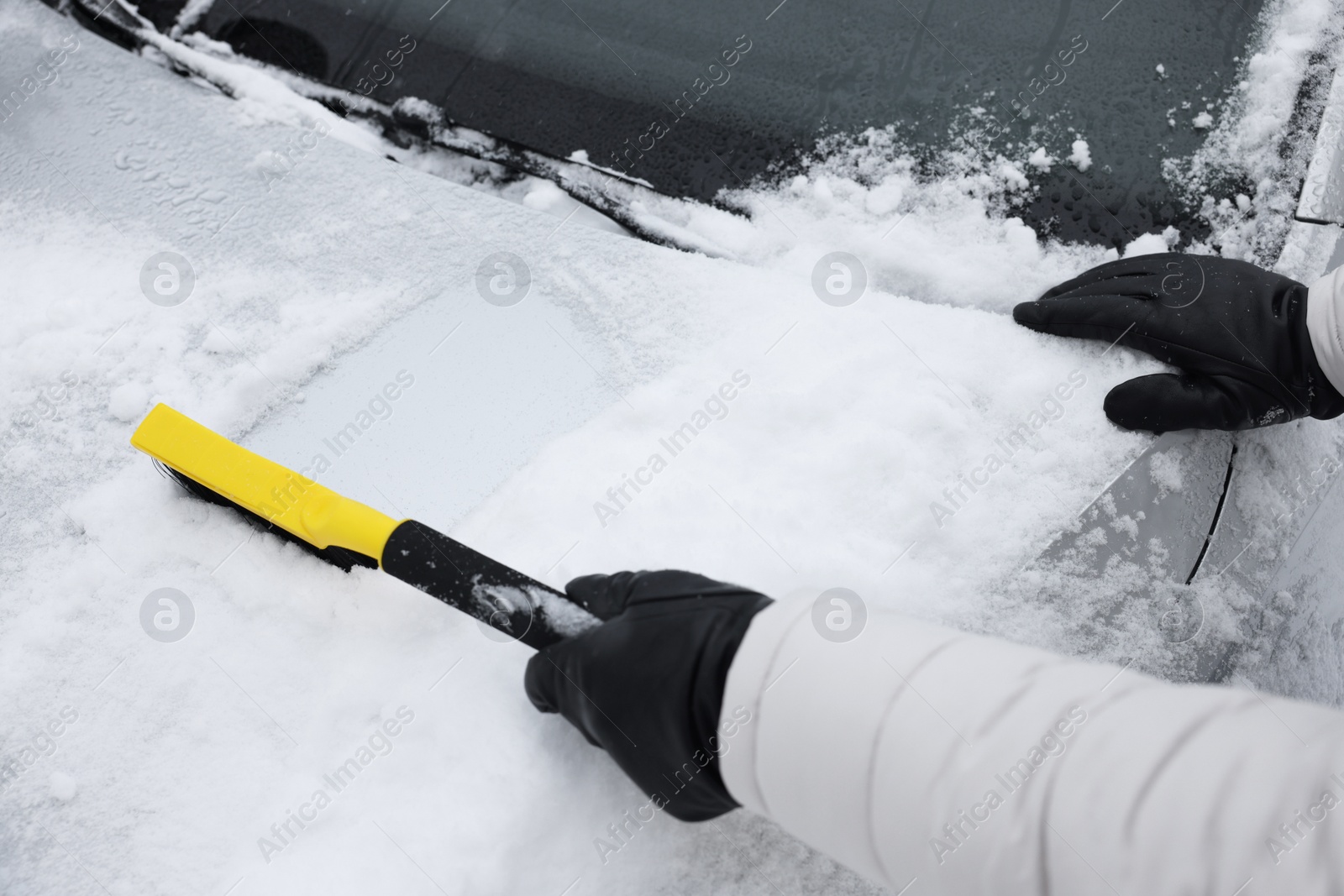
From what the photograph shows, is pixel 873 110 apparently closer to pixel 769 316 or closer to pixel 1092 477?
pixel 769 316

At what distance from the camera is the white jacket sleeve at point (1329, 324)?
1105mm

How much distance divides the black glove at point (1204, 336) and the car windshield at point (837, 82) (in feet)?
0.41

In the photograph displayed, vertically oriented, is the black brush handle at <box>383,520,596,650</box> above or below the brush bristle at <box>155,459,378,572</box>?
above

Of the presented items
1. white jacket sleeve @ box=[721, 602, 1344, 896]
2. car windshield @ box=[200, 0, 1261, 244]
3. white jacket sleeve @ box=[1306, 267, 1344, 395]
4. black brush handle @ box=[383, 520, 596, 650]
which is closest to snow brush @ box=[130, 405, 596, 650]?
black brush handle @ box=[383, 520, 596, 650]

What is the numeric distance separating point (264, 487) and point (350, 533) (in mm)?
154

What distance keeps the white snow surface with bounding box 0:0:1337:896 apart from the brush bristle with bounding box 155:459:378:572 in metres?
0.02

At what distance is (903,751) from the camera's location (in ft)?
2.26

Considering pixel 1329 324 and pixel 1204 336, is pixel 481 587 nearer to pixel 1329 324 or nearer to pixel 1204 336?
pixel 1204 336

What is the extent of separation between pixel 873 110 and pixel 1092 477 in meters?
0.71

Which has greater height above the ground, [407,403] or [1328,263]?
[1328,263]

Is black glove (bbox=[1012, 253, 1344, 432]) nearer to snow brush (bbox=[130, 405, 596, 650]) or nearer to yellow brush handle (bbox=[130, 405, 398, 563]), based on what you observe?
snow brush (bbox=[130, 405, 596, 650])

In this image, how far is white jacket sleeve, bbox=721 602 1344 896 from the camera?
0.56 meters

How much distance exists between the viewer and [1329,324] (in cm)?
Answer: 112

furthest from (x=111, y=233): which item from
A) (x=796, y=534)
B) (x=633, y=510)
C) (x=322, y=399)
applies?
(x=796, y=534)
